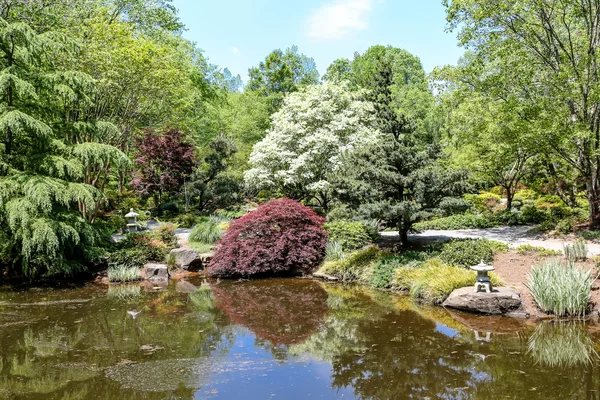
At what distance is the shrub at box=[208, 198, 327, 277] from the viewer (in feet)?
43.4

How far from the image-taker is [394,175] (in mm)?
11477

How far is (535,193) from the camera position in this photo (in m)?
23.7

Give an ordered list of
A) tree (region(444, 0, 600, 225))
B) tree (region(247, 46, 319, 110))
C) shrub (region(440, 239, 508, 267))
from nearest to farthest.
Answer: shrub (region(440, 239, 508, 267))
tree (region(444, 0, 600, 225))
tree (region(247, 46, 319, 110))

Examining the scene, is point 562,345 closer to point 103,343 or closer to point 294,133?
point 103,343

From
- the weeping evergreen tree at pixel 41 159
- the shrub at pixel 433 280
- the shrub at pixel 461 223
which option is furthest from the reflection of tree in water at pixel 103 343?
the shrub at pixel 461 223

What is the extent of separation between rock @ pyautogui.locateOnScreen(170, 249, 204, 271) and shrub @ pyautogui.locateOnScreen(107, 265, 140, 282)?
152 cm

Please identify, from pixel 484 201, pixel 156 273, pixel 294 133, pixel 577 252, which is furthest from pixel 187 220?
pixel 577 252

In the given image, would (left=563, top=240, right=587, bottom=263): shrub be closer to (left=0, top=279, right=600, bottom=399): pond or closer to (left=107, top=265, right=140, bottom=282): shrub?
(left=0, top=279, right=600, bottom=399): pond

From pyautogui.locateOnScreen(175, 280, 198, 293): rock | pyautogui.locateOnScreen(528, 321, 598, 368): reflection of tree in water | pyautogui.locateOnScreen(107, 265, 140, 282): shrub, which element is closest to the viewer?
pyautogui.locateOnScreen(528, 321, 598, 368): reflection of tree in water

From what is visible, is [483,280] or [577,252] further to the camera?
[577,252]

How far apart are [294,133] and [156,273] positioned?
824cm

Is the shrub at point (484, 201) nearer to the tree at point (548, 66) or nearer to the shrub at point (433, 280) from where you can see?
the tree at point (548, 66)

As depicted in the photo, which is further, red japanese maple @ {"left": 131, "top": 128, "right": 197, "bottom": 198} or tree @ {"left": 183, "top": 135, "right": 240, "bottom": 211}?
tree @ {"left": 183, "top": 135, "right": 240, "bottom": 211}

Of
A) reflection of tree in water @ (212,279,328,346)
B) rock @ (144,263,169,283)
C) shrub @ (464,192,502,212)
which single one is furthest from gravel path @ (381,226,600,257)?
rock @ (144,263,169,283)
